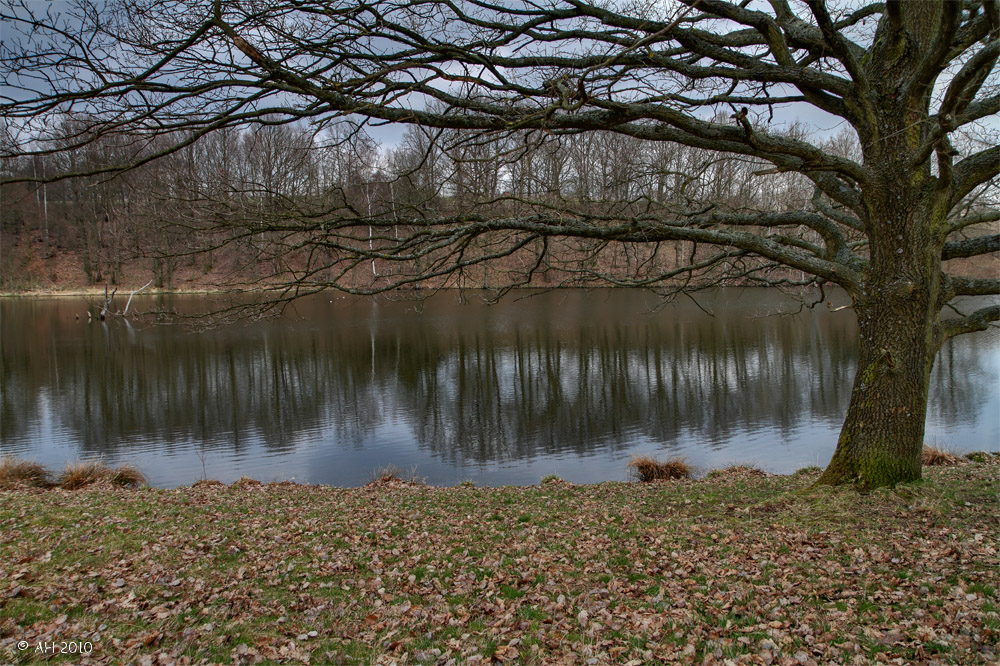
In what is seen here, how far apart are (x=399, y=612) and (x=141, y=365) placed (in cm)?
2182

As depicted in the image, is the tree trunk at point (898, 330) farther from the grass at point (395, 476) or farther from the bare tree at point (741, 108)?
the grass at point (395, 476)

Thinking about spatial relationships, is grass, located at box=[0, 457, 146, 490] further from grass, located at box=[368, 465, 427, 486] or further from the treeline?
the treeline

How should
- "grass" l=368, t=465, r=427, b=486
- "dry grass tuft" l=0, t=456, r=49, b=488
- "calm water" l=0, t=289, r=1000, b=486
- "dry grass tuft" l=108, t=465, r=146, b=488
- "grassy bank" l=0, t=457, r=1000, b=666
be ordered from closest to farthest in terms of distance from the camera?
"grassy bank" l=0, t=457, r=1000, b=666
"dry grass tuft" l=0, t=456, r=49, b=488
"grass" l=368, t=465, r=427, b=486
"dry grass tuft" l=108, t=465, r=146, b=488
"calm water" l=0, t=289, r=1000, b=486

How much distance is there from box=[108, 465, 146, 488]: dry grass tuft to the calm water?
39 cm

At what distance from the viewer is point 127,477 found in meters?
11.2

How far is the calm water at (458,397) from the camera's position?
1277 centimetres

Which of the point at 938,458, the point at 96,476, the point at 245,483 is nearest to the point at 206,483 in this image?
the point at 245,483

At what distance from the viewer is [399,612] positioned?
4.32 m

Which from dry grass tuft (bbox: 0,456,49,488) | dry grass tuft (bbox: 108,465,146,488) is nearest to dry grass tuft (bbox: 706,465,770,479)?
dry grass tuft (bbox: 108,465,146,488)

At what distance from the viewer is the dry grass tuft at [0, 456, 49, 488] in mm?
10562

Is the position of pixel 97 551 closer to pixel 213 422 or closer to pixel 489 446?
pixel 489 446

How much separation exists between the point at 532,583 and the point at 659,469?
6.98 metres

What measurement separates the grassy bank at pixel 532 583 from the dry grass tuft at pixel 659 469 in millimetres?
4128

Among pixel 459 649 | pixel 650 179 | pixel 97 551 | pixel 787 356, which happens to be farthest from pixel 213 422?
pixel 787 356
